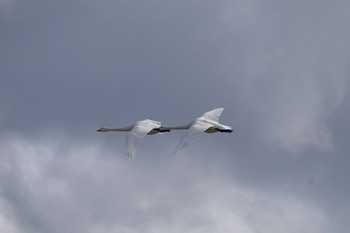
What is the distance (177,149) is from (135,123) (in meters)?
19.1

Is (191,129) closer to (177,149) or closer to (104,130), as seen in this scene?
(177,149)

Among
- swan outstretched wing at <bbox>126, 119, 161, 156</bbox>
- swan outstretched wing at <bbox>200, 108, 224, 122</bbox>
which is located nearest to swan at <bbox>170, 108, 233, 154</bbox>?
swan outstretched wing at <bbox>200, 108, 224, 122</bbox>

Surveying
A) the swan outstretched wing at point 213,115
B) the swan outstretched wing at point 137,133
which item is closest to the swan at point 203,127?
the swan outstretched wing at point 213,115

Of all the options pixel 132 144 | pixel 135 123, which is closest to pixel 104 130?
pixel 135 123

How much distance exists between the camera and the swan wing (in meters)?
150

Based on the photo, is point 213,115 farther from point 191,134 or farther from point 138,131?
point 191,134

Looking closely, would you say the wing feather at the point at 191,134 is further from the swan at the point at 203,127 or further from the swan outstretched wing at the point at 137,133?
the swan outstretched wing at the point at 137,133

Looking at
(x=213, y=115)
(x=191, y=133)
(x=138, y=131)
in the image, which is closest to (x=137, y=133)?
(x=138, y=131)

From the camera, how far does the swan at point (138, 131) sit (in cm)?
15350

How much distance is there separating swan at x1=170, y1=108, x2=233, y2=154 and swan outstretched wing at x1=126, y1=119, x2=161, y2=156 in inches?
141

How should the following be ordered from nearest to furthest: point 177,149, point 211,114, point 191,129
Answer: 1. point 177,149
2. point 191,129
3. point 211,114

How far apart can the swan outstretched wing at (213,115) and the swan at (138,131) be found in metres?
4.84

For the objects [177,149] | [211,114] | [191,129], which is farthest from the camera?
[211,114]

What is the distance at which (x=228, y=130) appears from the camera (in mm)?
162000
